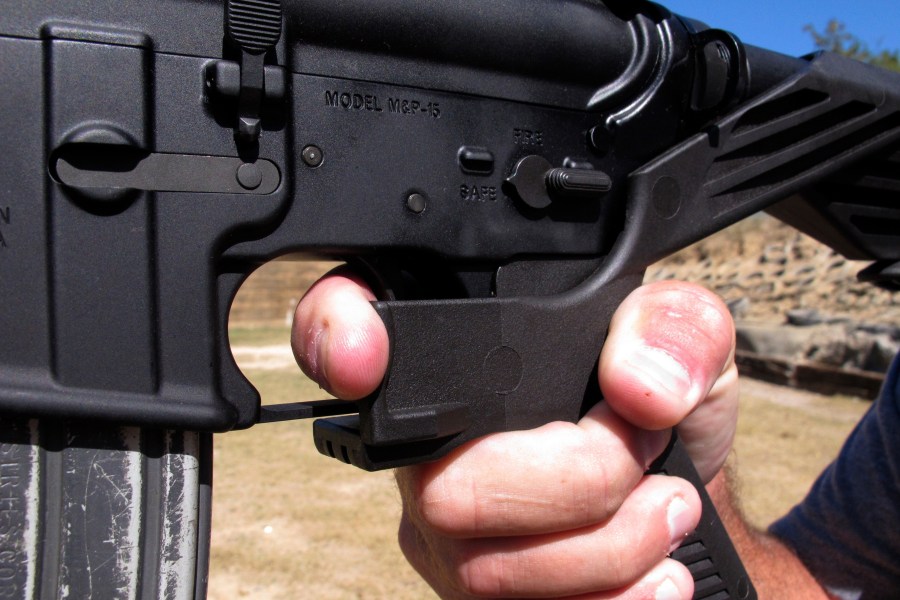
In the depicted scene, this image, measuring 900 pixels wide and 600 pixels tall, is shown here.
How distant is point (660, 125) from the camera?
114 cm

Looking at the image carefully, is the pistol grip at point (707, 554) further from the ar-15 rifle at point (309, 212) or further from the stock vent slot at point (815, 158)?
the stock vent slot at point (815, 158)

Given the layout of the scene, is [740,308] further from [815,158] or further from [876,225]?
[815,158]

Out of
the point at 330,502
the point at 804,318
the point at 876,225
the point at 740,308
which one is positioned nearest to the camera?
the point at 876,225

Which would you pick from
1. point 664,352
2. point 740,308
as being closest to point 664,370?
point 664,352

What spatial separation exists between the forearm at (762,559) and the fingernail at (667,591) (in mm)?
464

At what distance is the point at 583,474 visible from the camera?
0.98 metres

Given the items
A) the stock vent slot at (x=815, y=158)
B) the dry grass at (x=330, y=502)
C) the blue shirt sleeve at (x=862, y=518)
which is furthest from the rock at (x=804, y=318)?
the stock vent slot at (x=815, y=158)

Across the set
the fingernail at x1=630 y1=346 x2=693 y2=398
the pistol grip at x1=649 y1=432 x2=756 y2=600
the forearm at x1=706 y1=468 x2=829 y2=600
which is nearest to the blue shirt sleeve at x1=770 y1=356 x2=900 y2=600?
the forearm at x1=706 y1=468 x2=829 y2=600

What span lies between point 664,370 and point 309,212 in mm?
492

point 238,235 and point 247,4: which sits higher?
point 247,4

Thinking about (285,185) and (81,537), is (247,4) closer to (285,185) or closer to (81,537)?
(285,185)

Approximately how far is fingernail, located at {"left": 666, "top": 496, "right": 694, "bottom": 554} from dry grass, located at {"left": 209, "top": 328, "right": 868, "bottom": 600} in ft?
2.91

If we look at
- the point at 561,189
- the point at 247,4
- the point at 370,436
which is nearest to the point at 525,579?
the point at 370,436

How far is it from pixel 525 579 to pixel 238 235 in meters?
0.57
